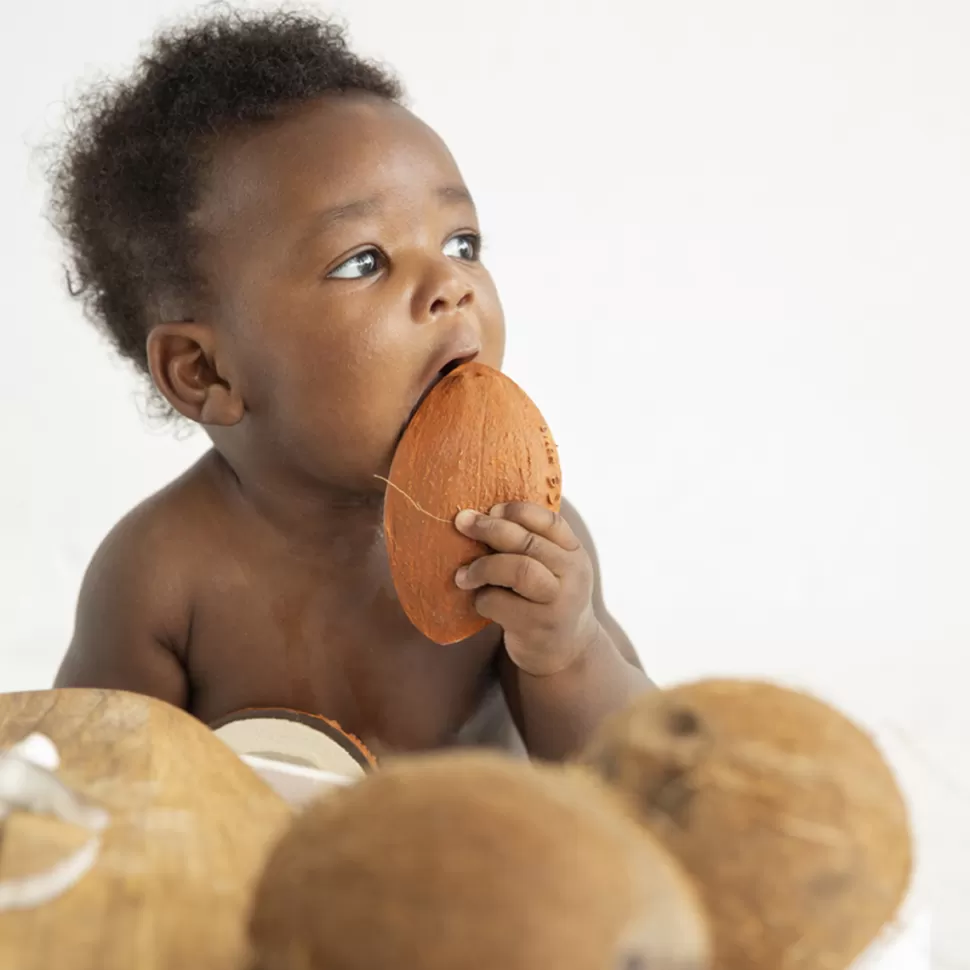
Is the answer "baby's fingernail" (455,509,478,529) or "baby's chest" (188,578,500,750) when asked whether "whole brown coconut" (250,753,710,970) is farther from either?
"baby's chest" (188,578,500,750)

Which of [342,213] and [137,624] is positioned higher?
[342,213]

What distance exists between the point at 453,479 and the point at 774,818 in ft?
1.12

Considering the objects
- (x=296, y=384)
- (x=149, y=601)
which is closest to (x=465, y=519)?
(x=296, y=384)

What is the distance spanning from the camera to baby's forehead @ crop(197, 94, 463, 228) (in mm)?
588

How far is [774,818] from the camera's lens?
21cm

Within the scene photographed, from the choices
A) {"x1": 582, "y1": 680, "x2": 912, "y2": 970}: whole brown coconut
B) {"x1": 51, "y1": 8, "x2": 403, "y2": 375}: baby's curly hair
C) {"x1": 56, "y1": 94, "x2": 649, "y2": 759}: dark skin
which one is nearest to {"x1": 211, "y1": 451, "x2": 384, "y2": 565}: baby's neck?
{"x1": 56, "y1": 94, "x2": 649, "y2": 759}: dark skin

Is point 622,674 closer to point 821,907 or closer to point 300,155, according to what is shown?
point 300,155

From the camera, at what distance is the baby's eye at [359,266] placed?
0.59 metres

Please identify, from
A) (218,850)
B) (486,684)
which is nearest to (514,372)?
(486,684)

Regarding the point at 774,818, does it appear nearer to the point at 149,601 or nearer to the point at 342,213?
the point at 342,213

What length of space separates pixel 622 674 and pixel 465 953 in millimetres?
464

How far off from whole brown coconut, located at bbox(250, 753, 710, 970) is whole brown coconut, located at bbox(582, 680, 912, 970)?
0.02 meters

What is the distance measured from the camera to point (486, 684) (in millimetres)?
724

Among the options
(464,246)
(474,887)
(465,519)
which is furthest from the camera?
(464,246)
